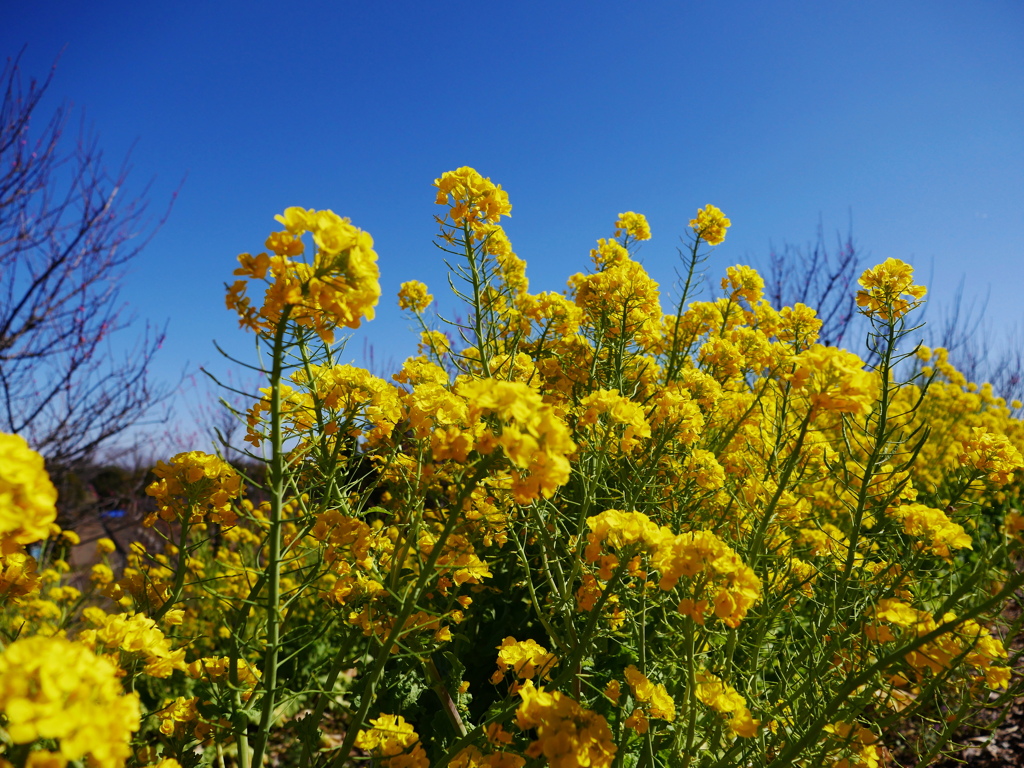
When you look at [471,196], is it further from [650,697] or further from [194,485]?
[650,697]

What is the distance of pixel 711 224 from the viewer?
11.1ft

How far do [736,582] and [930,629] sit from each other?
1.98 feet

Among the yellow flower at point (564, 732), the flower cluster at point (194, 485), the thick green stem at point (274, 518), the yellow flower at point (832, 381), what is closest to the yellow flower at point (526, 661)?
the yellow flower at point (564, 732)

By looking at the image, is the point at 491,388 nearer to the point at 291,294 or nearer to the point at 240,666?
the point at 291,294

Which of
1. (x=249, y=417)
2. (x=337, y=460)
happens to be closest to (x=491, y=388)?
(x=249, y=417)

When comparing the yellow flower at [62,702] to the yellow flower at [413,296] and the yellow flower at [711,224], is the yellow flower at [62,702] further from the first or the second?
the yellow flower at [711,224]

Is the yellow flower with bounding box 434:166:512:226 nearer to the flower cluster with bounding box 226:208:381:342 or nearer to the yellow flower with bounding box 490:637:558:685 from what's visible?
the flower cluster with bounding box 226:208:381:342

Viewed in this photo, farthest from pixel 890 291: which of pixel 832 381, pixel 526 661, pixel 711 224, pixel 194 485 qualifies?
pixel 194 485

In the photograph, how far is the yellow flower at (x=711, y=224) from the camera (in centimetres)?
335

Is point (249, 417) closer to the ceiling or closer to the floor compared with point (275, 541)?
closer to the ceiling

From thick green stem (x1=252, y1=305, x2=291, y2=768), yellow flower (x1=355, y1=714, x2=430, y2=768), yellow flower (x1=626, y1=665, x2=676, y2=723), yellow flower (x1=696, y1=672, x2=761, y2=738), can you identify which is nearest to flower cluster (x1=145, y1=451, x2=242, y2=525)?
thick green stem (x1=252, y1=305, x2=291, y2=768)

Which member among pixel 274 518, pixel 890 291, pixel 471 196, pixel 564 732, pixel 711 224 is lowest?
pixel 564 732

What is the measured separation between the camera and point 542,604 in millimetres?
3031

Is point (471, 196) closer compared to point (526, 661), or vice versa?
point (526, 661)
